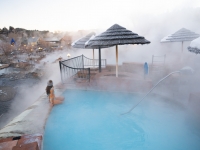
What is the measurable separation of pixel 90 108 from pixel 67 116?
41.8 inches

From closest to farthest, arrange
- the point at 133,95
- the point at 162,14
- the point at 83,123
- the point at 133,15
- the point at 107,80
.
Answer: the point at 83,123, the point at 133,95, the point at 107,80, the point at 162,14, the point at 133,15

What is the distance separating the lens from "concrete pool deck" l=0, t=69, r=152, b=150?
2.93 metres

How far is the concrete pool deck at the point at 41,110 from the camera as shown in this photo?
2.93m

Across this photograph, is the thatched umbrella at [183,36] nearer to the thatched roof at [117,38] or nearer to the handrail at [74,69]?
the thatched roof at [117,38]

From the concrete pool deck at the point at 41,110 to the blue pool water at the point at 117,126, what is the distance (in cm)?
39

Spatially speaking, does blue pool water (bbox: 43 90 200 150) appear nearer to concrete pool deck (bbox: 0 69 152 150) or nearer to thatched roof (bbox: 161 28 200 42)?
concrete pool deck (bbox: 0 69 152 150)

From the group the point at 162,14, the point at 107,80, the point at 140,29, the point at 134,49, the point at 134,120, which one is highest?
the point at 162,14

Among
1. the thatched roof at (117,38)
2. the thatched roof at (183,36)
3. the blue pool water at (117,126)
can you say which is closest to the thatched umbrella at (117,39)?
the thatched roof at (117,38)

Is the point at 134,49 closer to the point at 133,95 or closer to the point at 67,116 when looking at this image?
the point at 133,95

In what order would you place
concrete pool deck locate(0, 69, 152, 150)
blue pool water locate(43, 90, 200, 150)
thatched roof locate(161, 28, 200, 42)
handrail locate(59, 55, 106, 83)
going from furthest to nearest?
thatched roof locate(161, 28, 200, 42), handrail locate(59, 55, 106, 83), blue pool water locate(43, 90, 200, 150), concrete pool deck locate(0, 69, 152, 150)

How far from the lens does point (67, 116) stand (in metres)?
5.12

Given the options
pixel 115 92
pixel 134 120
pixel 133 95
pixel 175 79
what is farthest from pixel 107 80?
pixel 175 79

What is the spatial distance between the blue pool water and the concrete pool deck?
39 centimetres

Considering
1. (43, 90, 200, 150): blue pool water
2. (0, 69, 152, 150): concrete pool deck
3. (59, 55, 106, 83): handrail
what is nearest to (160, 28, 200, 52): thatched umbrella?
(0, 69, 152, 150): concrete pool deck
